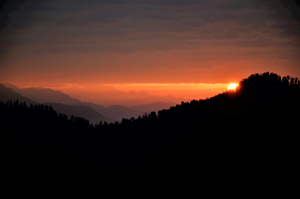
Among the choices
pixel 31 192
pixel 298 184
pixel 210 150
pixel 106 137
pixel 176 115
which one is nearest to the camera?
pixel 298 184

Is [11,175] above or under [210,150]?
under

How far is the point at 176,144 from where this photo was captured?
6712 centimetres

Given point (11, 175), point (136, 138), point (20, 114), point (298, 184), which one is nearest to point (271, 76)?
point (298, 184)

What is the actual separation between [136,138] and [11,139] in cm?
4212

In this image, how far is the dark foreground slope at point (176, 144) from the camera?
45562 millimetres

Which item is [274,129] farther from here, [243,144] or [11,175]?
[11,175]

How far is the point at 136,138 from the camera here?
76.7 meters

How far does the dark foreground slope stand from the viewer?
149 ft

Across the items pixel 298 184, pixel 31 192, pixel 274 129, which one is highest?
pixel 274 129

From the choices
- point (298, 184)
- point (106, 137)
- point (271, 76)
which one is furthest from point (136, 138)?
point (298, 184)

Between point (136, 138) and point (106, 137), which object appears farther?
point (106, 137)

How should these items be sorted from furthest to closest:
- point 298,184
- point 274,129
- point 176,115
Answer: point 176,115 → point 274,129 → point 298,184

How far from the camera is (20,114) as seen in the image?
8512 cm

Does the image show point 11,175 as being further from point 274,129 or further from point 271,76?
point 271,76
